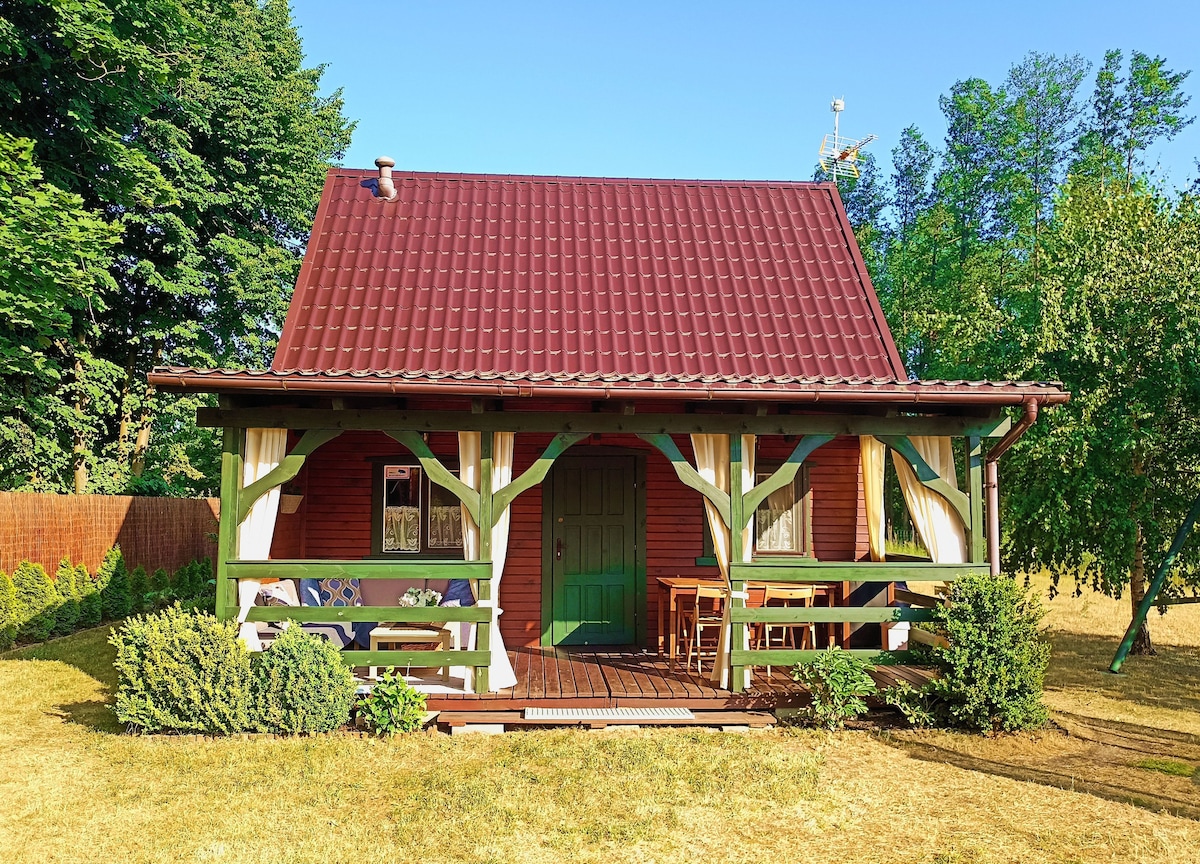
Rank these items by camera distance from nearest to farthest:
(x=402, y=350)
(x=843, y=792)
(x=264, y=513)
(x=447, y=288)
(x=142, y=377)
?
(x=843, y=792), (x=264, y=513), (x=402, y=350), (x=447, y=288), (x=142, y=377)

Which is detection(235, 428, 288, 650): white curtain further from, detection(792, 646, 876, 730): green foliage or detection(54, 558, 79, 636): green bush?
detection(54, 558, 79, 636): green bush

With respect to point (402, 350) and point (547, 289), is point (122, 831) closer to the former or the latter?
point (402, 350)

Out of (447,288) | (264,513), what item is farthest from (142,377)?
(264,513)

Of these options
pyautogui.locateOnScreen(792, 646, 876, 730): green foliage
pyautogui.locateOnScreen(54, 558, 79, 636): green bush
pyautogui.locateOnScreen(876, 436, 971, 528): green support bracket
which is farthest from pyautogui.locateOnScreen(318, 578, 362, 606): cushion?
pyautogui.locateOnScreen(54, 558, 79, 636): green bush

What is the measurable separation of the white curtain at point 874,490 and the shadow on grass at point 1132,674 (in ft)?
9.48

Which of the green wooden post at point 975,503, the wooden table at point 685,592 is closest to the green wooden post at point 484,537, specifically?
the wooden table at point 685,592

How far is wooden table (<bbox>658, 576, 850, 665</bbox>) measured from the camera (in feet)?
28.9

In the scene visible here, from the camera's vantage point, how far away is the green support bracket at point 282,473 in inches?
298

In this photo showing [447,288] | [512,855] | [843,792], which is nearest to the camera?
[512,855]

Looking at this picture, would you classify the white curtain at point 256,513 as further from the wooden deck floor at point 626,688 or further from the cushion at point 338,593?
the wooden deck floor at point 626,688

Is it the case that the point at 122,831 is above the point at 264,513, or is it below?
below

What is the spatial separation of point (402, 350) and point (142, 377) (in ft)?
45.3

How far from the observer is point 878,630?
31.8ft

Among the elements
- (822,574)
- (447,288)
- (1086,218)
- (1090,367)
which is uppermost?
(1086,218)
